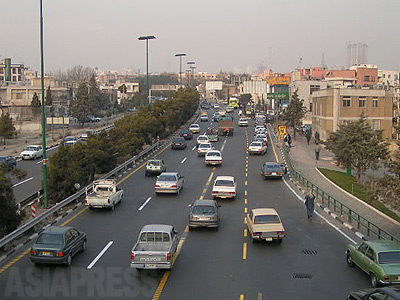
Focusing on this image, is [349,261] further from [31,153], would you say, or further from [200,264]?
[31,153]

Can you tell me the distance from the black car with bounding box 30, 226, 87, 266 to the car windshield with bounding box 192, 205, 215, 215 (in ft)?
19.7

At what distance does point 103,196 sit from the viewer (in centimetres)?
2586

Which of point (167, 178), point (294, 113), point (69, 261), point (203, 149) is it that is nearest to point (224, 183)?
point (167, 178)

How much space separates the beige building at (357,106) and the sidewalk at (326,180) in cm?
461

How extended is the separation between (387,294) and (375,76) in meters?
120

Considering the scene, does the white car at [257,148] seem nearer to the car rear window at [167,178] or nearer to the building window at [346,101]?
the building window at [346,101]

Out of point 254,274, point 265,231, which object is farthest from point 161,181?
point 254,274

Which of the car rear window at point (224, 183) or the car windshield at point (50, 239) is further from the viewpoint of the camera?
the car rear window at point (224, 183)

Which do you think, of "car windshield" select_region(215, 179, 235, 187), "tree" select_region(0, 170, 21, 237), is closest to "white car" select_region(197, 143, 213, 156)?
"car windshield" select_region(215, 179, 235, 187)

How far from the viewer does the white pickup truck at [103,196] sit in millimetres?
25688

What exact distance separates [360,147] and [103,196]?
20.8 metres

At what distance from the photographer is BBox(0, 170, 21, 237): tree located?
67.2ft
